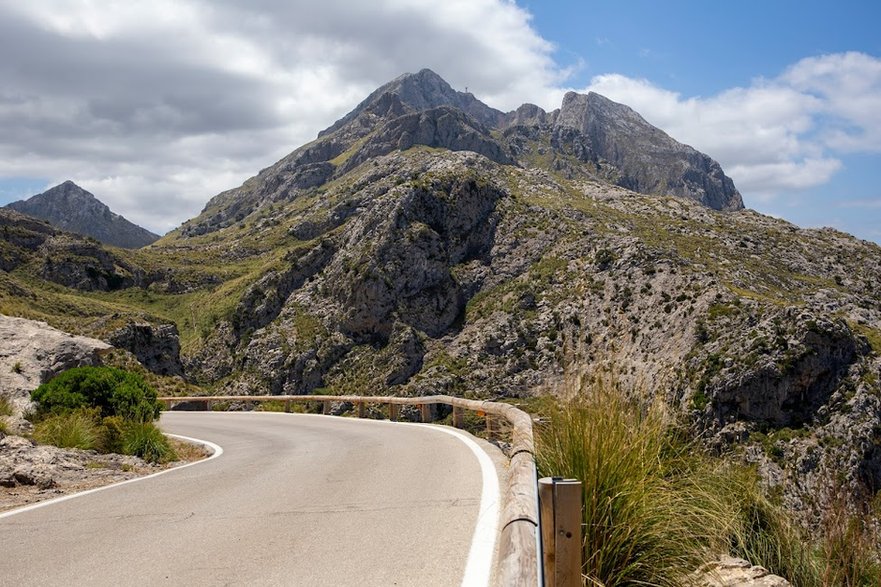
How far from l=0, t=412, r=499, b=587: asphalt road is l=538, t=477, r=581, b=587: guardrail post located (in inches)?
42.7

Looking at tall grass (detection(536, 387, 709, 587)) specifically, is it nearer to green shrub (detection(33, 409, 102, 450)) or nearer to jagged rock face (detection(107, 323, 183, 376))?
green shrub (detection(33, 409, 102, 450))

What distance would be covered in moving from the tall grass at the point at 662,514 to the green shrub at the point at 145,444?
9423mm

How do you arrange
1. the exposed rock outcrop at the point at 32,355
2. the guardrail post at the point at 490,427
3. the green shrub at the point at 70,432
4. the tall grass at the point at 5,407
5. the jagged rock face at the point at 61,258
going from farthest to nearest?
the jagged rock face at the point at 61,258, the exposed rock outcrop at the point at 32,355, the guardrail post at the point at 490,427, the tall grass at the point at 5,407, the green shrub at the point at 70,432

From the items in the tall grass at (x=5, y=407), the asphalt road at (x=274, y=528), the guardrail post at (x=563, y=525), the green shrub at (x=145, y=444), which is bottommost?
the green shrub at (x=145, y=444)

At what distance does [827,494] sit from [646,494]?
1887mm

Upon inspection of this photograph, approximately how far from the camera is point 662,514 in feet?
14.8

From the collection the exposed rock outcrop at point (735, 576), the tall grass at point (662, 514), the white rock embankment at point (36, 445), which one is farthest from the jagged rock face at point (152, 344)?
the exposed rock outcrop at point (735, 576)

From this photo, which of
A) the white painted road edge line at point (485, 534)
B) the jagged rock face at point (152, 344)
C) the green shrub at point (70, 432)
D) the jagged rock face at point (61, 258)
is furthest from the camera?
the jagged rock face at point (61, 258)

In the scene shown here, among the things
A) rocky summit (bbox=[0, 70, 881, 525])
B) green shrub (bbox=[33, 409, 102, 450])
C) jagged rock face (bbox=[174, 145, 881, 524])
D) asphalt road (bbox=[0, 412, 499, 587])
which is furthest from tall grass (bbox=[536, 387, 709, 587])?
jagged rock face (bbox=[174, 145, 881, 524])

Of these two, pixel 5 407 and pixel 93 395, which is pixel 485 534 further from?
pixel 5 407

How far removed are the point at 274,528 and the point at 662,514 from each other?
3.83 m

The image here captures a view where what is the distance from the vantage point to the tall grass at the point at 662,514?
14.4 ft

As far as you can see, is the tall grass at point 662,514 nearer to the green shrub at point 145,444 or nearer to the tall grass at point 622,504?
the tall grass at point 622,504

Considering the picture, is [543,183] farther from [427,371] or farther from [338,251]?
[427,371]
